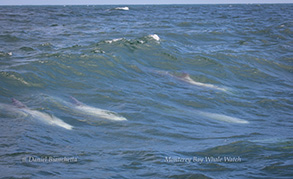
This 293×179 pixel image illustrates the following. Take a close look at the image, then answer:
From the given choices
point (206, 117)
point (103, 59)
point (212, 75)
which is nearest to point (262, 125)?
point (206, 117)

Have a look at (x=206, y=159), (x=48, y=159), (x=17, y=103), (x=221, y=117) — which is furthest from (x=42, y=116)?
(x=221, y=117)

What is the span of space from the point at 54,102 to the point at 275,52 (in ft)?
37.5

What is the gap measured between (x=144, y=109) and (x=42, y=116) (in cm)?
248

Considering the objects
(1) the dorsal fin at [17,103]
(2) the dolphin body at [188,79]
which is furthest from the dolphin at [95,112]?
(2) the dolphin body at [188,79]

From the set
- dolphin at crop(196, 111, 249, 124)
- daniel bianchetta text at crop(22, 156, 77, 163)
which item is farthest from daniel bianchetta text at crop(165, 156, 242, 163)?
dolphin at crop(196, 111, 249, 124)

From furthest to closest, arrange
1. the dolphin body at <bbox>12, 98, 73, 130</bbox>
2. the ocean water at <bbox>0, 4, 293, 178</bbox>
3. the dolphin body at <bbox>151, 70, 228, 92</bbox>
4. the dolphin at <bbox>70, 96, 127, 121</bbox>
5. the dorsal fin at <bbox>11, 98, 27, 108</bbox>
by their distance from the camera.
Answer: the dolphin body at <bbox>151, 70, 228, 92</bbox> < the dorsal fin at <bbox>11, 98, 27, 108</bbox> < the dolphin at <bbox>70, 96, 127, 121</bbox> < the dolphin body at <bbox>12, 98, 73, 130</bbox> < the ocean water at <bbox>0, 4, 293, 178</bbox>

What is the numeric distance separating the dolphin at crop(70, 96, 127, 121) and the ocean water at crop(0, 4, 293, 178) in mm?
25

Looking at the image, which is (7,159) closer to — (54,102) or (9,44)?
(54,102)

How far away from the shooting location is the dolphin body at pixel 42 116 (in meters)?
6.90

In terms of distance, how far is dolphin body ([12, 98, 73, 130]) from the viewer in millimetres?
6897

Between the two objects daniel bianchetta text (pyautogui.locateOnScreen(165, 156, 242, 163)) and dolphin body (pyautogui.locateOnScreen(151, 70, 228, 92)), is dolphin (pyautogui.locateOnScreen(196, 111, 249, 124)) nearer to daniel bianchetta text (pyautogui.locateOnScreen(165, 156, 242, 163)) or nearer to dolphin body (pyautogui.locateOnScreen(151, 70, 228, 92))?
dolphin body (pyautogui.locateOnScreen(151, 70, 228, 92))

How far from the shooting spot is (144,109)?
8039mm

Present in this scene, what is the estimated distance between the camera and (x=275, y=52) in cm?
1536

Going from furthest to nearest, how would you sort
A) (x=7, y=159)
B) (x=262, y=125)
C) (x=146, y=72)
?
(x=146, y=72)
(x=262, y=125)
(x=7, y=159)
